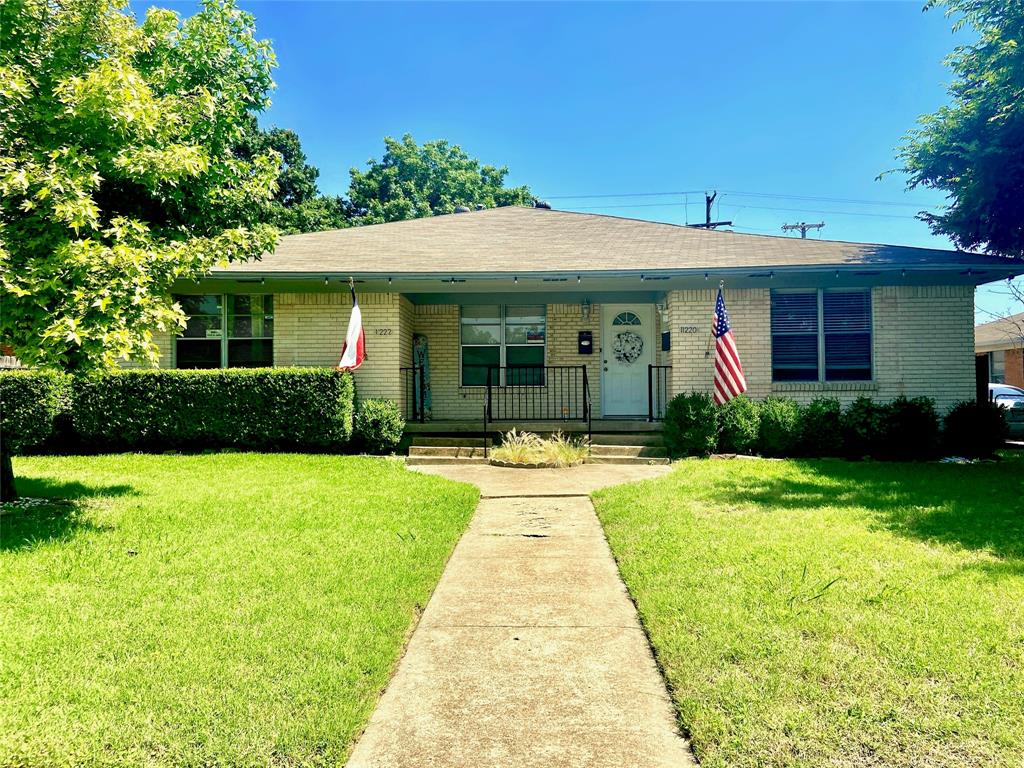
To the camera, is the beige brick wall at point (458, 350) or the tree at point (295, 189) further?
the tree at point (295, 189)

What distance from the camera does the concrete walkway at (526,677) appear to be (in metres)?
2.41

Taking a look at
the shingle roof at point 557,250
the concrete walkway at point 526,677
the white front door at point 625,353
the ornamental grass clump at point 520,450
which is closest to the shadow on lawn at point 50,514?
the concrete walkway at point 526,677

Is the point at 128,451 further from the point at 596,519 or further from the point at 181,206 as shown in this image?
the point at 596,519

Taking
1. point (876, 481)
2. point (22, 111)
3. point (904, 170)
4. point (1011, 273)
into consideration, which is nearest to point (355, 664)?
point (22, 111)

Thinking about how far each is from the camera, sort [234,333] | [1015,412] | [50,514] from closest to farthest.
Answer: [50,514], [234,333], [1015,412]

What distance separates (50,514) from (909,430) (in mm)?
11849

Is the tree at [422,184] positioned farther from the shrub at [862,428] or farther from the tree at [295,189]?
the shrub at [862,428]

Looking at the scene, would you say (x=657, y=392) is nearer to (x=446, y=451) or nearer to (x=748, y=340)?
(x=748, y=340)

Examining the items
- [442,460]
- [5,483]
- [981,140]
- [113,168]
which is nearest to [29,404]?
[5,483]

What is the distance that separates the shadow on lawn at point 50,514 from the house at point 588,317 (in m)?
4.44

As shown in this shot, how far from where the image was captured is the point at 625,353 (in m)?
13.1

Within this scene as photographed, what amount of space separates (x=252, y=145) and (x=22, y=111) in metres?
22.2

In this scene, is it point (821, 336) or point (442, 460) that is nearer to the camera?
point (442, 460)

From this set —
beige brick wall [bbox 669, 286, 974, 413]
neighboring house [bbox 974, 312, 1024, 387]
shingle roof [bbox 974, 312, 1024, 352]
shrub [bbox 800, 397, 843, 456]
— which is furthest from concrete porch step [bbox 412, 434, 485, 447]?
shingle roof [bbox 974, 312, 1024, 352]
